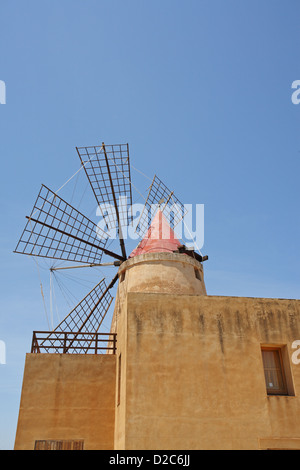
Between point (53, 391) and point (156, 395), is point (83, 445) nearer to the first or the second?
point (53, 391)

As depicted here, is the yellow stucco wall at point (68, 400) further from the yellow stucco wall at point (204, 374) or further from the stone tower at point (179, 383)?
the yellow stucco wall at point (204, 374)

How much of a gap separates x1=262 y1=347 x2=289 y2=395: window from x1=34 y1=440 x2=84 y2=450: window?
4.37m

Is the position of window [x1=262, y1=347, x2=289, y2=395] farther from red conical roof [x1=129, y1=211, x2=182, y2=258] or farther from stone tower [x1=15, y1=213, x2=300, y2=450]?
red conical roof [x1=129, y1=211, x2=182, y2=258]

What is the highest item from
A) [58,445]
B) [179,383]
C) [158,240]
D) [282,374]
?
[158,240]

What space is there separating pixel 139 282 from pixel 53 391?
4.76 meters

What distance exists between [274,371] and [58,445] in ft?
16.3

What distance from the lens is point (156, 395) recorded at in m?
7.78

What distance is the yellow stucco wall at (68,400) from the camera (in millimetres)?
9484

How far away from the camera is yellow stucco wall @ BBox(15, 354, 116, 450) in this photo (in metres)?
9.48

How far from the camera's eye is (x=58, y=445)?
9.40m

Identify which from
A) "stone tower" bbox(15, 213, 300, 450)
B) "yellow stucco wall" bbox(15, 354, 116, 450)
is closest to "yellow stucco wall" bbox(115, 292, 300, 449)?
"stone tower" bbox(15, 213, 300, 450)

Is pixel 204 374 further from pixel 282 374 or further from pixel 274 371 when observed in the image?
pixel 282 374

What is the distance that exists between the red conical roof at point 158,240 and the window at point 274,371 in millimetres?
6227

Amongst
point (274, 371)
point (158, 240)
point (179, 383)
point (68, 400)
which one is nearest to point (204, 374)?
point (179, 383)
